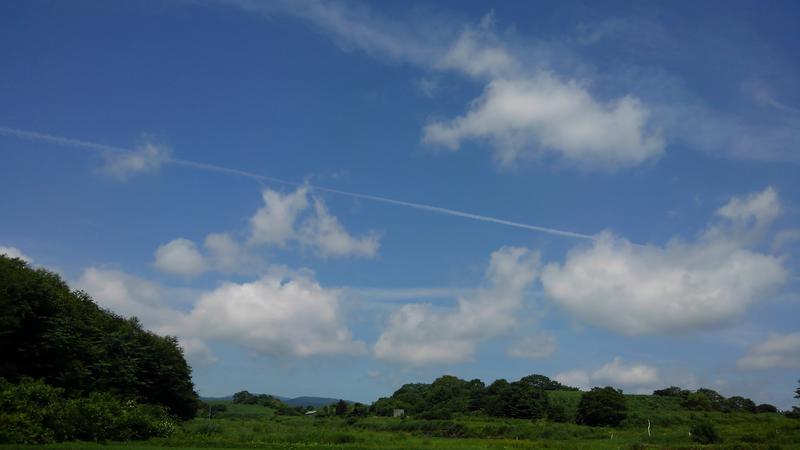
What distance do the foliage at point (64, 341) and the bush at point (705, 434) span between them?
174ft

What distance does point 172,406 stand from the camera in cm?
7362

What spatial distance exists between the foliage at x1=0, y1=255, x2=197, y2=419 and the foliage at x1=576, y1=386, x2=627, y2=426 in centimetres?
5971

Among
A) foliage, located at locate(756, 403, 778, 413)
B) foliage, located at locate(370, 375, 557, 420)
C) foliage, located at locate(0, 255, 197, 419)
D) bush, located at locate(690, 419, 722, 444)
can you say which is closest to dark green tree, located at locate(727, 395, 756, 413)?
foliage, located at locate(756, 403, 778, 413)

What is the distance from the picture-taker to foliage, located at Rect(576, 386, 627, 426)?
86125 millimetres

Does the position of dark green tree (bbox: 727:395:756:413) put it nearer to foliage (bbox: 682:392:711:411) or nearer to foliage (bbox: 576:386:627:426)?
foliage (bbox: 682:392:711:411)

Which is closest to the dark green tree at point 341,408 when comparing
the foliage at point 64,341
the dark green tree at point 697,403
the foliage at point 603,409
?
the foliage at point 603,409

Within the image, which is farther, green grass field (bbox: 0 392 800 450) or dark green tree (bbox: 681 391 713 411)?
dark green tree (bbox: 681 391 713 411)

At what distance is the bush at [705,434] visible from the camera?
54969mm

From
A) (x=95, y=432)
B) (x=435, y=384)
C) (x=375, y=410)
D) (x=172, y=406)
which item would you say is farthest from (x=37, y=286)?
(x=435, y=384)

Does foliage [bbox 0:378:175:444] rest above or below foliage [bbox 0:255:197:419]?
below

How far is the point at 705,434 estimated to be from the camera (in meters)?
55.4

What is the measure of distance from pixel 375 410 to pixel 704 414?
69.4m

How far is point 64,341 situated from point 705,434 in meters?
56.1

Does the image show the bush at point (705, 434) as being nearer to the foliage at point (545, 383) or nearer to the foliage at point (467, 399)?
the foliage at point (467, 399)
